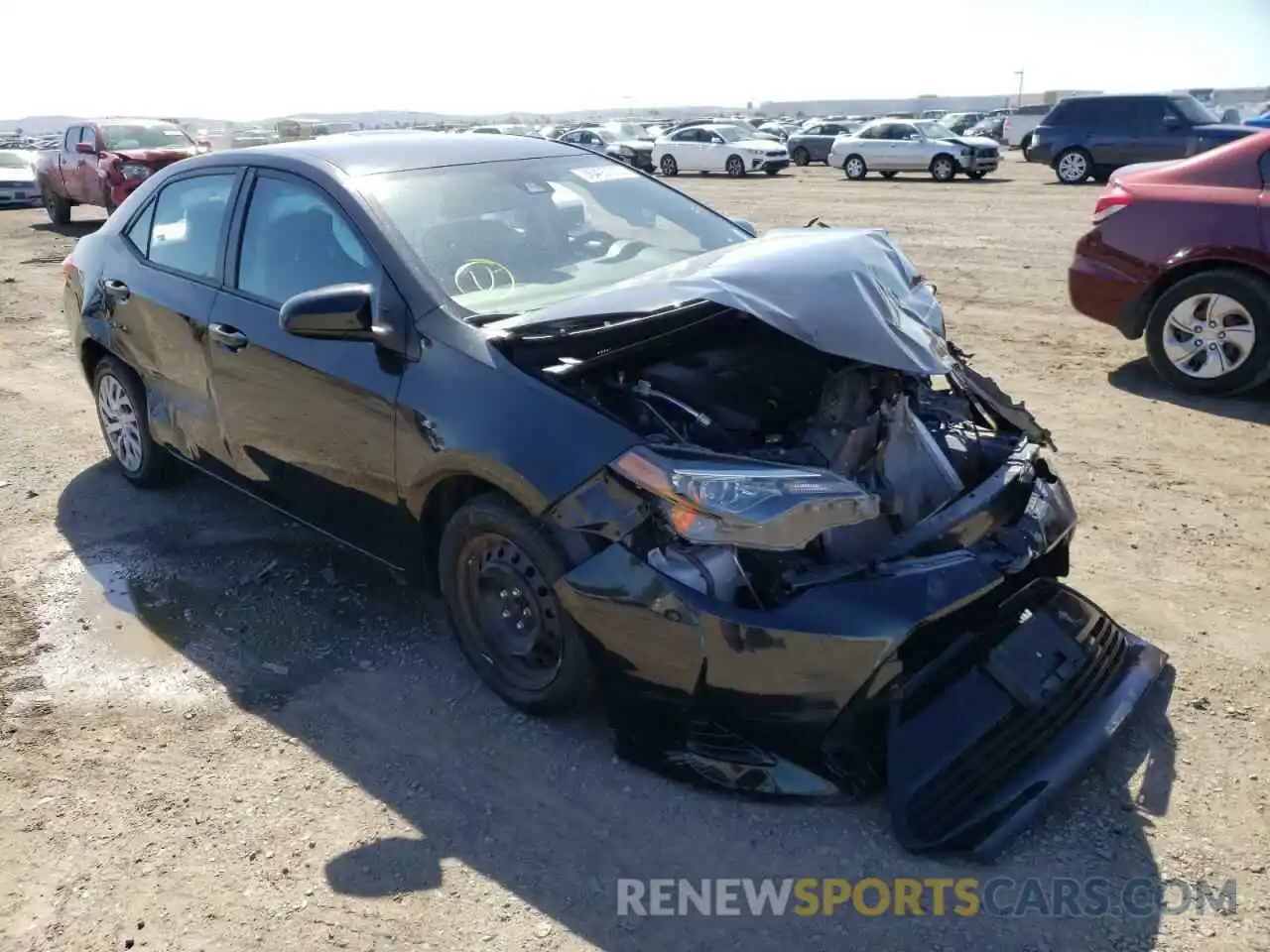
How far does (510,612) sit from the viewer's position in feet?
11.0

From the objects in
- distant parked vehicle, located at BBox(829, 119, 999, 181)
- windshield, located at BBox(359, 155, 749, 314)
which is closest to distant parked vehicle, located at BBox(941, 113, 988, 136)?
distant parked vehicle, located at BBox(829, 119, 999, 181)

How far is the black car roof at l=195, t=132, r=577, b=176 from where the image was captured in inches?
157

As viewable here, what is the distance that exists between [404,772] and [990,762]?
5.73 ft

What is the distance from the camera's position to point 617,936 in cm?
256

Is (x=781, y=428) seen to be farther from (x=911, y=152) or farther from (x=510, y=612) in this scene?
(x=911, y=152)

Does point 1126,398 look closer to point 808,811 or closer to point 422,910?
point 808,811

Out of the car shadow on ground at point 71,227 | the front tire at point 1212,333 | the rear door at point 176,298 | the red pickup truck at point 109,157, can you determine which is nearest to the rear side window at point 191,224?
the rear door at point 176,298

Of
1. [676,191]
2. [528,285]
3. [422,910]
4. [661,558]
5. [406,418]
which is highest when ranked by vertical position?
[676,191]

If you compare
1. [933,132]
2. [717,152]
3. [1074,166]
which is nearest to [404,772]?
[1074,166]

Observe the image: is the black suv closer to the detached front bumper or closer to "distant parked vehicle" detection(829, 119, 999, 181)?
"distant parked vehicle" detection(829, 119, 999, 181)

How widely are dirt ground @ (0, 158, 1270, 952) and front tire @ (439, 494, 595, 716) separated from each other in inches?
6.1

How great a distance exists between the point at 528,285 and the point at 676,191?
1.45 m

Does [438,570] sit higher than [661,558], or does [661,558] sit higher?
[661,558]

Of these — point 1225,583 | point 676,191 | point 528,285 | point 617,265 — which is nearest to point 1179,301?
point 1225,583
